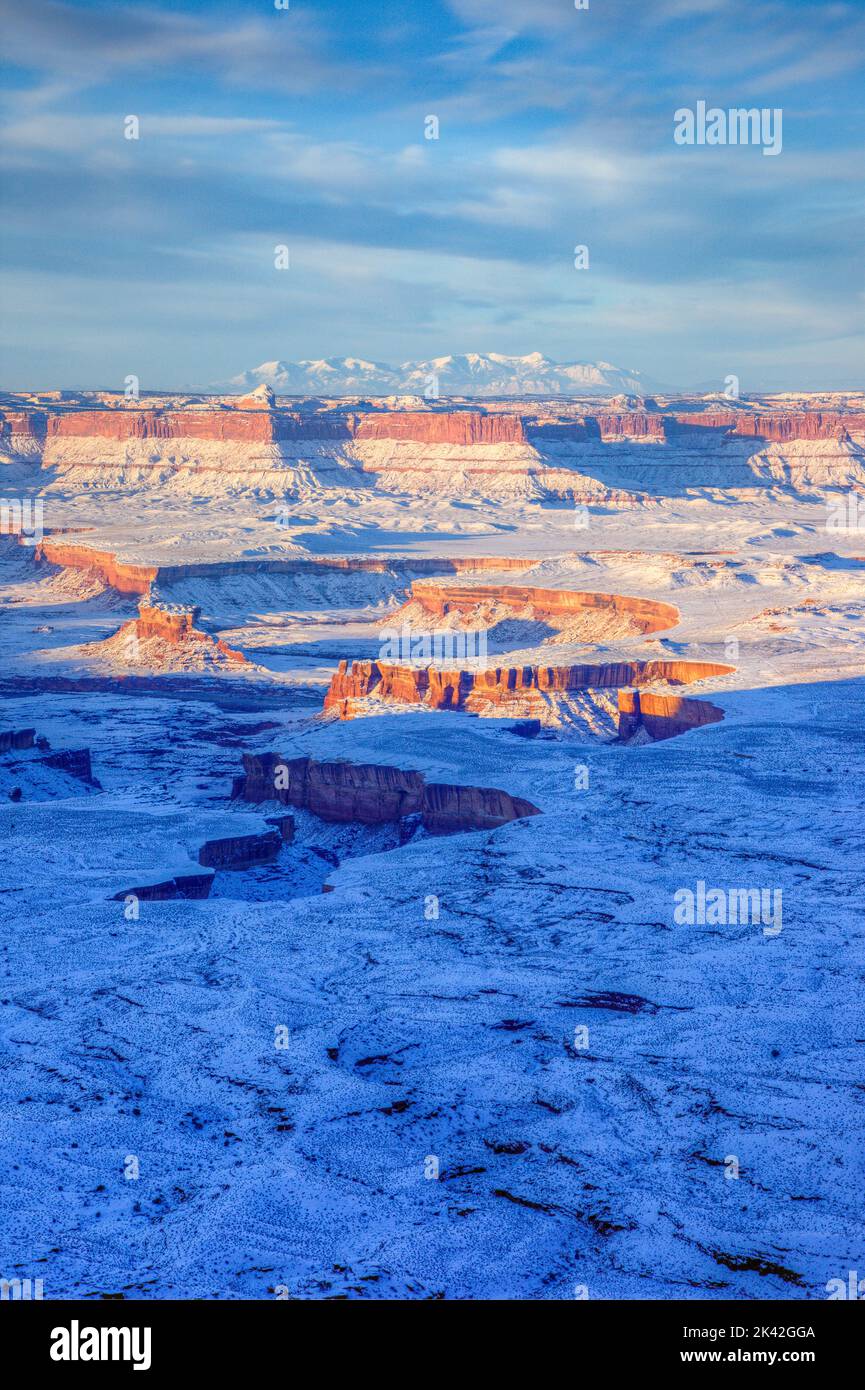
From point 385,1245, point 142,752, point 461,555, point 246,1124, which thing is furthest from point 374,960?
point 461,555

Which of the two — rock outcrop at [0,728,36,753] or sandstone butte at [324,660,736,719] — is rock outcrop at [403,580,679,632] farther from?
rock outcrop at [0,728,36,753]

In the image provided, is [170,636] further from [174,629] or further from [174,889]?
[174,889]

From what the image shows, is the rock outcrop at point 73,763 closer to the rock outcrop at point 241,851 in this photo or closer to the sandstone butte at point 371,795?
the sandstone butte at point 371,795

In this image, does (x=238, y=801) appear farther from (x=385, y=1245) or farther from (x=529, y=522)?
(x=529, y=522)

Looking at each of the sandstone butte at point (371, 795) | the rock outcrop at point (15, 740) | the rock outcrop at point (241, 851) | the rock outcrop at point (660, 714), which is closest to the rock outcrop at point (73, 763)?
the rock outcrop at point (15, 740)

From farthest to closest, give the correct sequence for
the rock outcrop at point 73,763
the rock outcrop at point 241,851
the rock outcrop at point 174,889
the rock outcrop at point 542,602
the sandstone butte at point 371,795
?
the rock outcrop at point 542,602
the rock outcrop at point 73,763
the sandstone butte at point 371,795
the rock outcrop at point 241,851
the rock outcrop at point 174,889

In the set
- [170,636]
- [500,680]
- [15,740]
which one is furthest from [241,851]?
[170,636]

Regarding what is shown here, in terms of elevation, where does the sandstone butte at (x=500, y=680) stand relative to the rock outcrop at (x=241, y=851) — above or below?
above
